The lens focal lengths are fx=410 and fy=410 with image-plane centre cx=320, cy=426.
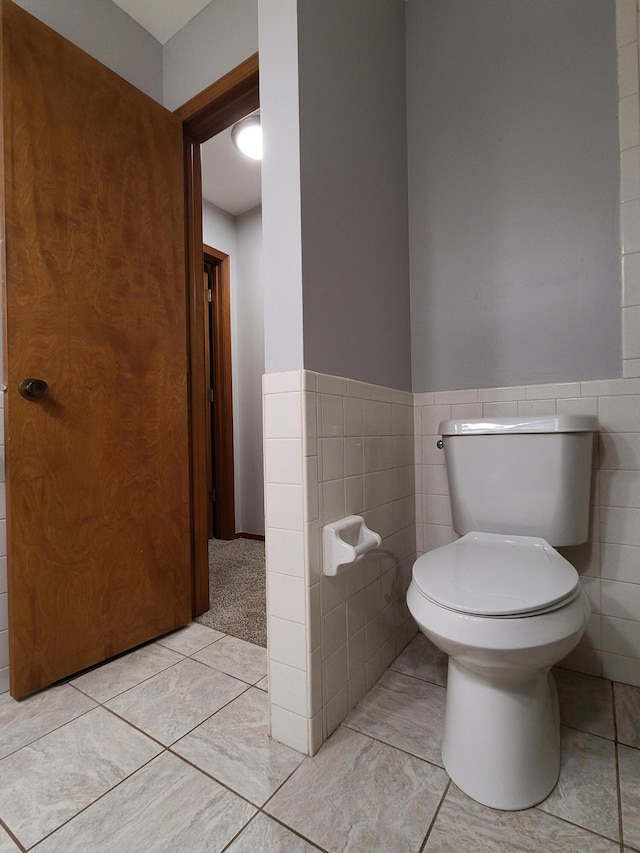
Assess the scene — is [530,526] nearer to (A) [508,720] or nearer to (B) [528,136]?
(A) [508,720]

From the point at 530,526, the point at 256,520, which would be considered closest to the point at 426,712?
the point at 530,526

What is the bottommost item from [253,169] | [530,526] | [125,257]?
[530,526]

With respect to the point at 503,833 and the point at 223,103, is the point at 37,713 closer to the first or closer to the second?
the point at 503,833

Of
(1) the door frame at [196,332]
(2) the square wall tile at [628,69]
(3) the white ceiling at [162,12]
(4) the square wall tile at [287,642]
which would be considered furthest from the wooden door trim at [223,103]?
(4) the square wall tile at [287,642]

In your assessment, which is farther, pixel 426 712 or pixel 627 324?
Answer: pixel 627 324

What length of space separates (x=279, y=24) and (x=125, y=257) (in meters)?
0.83

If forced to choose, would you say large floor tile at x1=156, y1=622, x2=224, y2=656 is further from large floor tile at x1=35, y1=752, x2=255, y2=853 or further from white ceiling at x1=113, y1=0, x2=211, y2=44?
white ceiling at x1=113, y1=0, x2=211, y2=44

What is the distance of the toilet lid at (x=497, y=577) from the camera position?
2.57 ft

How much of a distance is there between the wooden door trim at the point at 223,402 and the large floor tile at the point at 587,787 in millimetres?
2413

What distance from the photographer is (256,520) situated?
3.03 m

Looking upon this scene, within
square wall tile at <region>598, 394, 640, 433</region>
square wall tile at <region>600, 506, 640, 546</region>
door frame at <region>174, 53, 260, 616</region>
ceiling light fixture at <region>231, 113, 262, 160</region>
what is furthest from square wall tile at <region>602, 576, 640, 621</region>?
ceiling light fixture at <region>231, 113, 262, 160</region>

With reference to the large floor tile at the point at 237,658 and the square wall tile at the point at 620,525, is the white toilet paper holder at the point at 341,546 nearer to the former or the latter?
the large floor tile at the point at 237,658

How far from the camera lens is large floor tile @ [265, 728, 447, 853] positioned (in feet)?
2.54

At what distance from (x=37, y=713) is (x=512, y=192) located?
215cm
